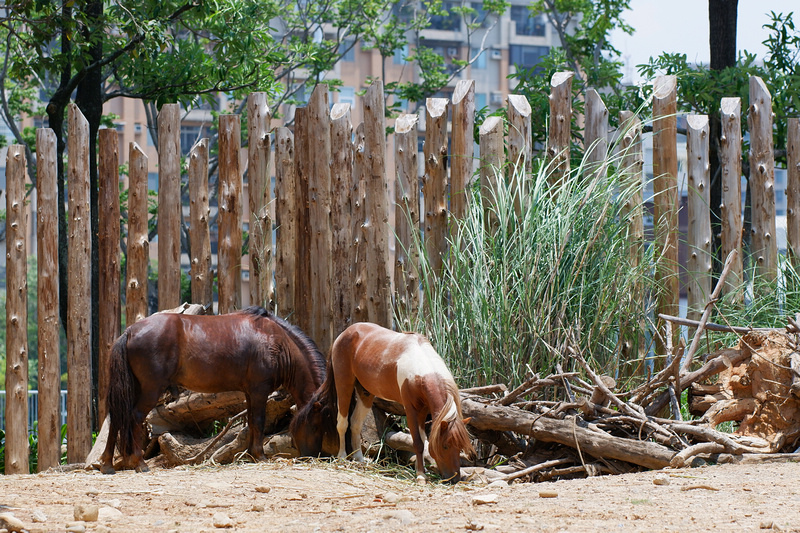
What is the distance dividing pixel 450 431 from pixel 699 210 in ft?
10.1

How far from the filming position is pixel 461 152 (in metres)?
6.29

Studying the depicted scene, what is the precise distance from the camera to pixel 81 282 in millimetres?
6391

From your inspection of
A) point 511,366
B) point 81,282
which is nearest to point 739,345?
point 511,366

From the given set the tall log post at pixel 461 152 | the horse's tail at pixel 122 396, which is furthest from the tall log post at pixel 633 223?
the horse's tail at pixel 122 396

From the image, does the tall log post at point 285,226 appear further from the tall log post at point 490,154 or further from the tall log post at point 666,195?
the tall log post at point 666,195

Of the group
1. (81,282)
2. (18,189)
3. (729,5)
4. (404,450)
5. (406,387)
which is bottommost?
(404,450)

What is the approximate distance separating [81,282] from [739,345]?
14.8 feet

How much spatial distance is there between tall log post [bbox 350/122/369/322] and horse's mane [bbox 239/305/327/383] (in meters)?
0.69

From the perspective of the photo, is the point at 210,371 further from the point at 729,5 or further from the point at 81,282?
the point at 729,5

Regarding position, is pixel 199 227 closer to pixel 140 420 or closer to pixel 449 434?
pixel 140 420

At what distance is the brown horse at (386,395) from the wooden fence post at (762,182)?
304 centimetres

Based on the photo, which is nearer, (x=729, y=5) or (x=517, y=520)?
(x=517, y=520)

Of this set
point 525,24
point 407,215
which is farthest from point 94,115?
point 525,24

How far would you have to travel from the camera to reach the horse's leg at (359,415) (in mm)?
5293
